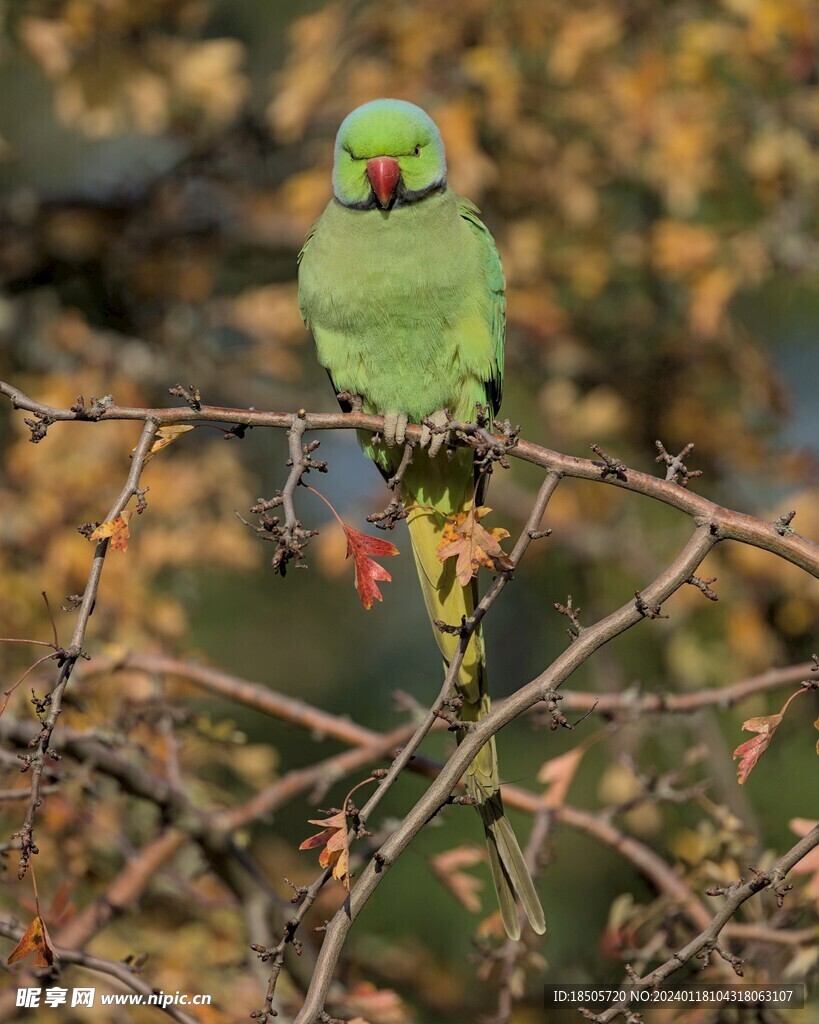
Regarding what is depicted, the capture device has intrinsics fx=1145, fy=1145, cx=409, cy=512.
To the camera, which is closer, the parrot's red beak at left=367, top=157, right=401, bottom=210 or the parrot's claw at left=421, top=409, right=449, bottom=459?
the parrot's claw at left=421, top=409, right=449, bottom=459

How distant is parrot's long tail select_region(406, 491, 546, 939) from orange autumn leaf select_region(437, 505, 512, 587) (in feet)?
0.26

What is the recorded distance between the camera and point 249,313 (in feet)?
14.9

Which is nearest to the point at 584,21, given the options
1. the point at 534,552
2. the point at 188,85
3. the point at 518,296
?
the point at 518,296

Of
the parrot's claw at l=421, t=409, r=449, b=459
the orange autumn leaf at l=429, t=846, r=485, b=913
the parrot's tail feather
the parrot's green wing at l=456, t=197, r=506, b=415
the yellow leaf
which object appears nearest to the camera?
the yellow leaf

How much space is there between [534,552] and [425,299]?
2.42 metres

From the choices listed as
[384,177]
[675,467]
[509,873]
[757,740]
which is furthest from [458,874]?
[384,177]

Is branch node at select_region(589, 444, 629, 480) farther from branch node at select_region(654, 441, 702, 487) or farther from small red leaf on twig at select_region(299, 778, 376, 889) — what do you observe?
small red leaf on twig at select_region(299, 778, 376, 889)

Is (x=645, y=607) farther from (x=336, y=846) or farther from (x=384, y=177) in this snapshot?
(x=384, y=177)

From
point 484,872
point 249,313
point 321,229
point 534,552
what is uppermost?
point 249,313

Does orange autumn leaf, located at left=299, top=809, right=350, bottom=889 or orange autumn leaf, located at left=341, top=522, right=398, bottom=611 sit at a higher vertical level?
orange autumn leaf, located at left=341, top=522, right=398, bottom=611

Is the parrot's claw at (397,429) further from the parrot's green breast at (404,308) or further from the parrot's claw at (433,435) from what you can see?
the parrot's green breast at (404,308)

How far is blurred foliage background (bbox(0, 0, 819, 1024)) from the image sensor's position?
12.9 ft

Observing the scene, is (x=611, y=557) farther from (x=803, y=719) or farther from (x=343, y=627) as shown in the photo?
(x=343, y=627)

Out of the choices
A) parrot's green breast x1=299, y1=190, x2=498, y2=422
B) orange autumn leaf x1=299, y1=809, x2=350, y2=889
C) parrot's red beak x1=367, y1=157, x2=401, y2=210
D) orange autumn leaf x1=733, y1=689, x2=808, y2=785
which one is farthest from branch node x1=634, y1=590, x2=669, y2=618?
parrot's red beak x1=367, y1=157, x2=401, y2=210
